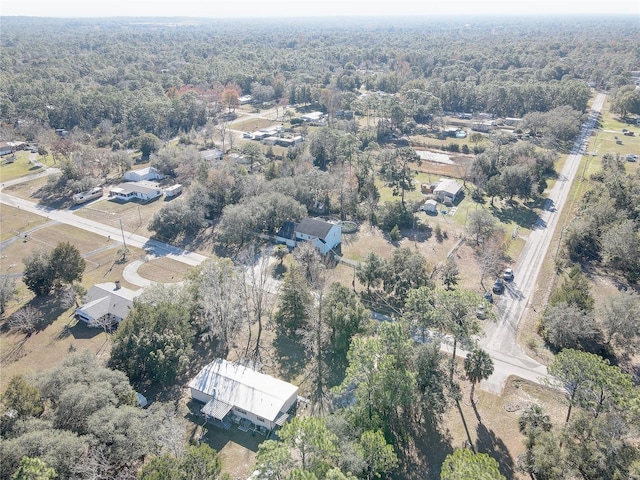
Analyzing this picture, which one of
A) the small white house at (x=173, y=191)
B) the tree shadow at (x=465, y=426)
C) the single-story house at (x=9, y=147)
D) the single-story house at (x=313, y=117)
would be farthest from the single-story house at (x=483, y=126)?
the single-story house at (x=9, y=147)

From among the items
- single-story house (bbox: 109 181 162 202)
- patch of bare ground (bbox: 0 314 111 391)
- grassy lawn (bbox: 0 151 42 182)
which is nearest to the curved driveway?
grassy lawn (bbox: 0 151 42 182)

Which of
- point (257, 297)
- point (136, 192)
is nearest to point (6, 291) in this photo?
point (257, 297)

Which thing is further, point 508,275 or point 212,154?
point 212,154

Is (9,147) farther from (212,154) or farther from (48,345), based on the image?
(48,345)

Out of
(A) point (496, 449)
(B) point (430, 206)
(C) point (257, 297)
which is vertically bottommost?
(B) point (430, 206)

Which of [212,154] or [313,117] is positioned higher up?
[212,154]

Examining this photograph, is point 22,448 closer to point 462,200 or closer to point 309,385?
point 309,385

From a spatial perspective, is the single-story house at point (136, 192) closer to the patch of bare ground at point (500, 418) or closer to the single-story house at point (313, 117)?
the single-story house at point (313, 117)

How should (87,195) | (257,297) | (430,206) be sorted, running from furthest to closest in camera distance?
(87,195) → (430,206) → (257,297)
